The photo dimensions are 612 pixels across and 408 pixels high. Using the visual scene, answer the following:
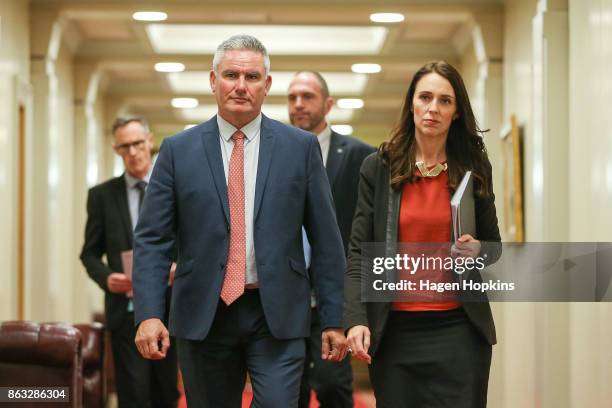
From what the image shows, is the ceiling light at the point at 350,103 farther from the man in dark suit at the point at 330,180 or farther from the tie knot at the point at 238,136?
the tie knot at the point at 238,136

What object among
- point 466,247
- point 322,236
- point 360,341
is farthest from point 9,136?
point 466,247

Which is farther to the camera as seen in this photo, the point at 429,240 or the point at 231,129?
the point at 231,129

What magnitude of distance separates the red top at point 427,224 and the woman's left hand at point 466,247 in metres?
0.04

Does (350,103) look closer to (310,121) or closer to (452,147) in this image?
(310,121)

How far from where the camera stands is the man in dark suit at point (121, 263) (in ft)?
20.2

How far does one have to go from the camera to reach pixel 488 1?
9.15m

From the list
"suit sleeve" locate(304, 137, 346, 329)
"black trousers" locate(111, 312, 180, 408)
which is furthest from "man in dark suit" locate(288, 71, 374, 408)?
"suit sleeve" locate(304, 137, 346, 329)

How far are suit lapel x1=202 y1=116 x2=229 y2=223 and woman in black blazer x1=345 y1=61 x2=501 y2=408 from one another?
442 millimetres

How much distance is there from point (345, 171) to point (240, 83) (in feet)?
6.01

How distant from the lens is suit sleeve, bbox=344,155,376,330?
11.4 ft

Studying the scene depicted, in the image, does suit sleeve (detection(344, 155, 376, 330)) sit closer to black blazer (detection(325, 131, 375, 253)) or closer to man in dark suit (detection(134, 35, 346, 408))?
man in dark suit (detection(134, 35, 346, 408))

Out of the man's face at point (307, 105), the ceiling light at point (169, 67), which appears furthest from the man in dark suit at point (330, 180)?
the ceiling light at point (169, 67)

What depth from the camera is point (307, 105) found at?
561 cm

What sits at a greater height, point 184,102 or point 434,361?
point 184,102
